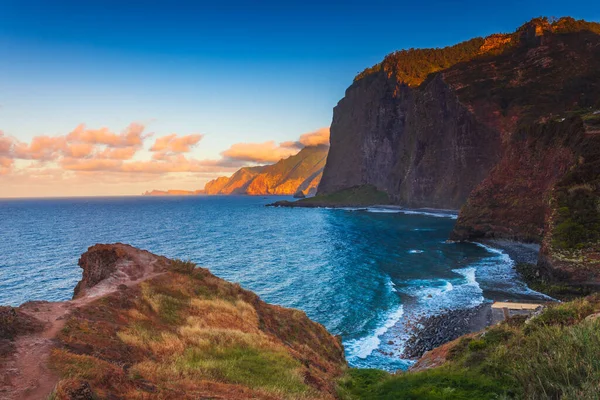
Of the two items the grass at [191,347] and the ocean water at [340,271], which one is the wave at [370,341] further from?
the grass at [191,347]

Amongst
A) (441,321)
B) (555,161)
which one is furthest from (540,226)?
(441,321)

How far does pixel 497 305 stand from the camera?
34188mm

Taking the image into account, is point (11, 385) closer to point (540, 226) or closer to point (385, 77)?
point (540, 226)

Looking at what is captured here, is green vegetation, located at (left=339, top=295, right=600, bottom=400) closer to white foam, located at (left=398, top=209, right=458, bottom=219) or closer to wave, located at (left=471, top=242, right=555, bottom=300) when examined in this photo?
wave, located at (left=471, top=242, right=555, bottom=300)

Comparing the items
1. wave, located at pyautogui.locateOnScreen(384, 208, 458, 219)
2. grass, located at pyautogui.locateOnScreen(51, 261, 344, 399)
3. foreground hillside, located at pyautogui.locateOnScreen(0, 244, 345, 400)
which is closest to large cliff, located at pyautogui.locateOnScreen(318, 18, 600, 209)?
wave, located at pyautogui.locateOnScreen(384, 208, 458, 219)

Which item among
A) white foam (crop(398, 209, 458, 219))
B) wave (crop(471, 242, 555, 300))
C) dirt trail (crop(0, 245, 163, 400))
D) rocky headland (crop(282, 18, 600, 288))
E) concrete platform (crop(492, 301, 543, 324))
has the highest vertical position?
rocky headland (crop(282, 18, 600, 288))

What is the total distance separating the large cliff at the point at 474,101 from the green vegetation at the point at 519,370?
74957 mm

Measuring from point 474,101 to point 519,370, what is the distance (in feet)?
389

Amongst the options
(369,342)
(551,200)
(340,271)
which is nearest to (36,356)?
(369,342)

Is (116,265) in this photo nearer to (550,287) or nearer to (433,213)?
(550,287)

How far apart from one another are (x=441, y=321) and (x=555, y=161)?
45.7 meters

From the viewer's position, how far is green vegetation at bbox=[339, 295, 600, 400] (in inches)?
337

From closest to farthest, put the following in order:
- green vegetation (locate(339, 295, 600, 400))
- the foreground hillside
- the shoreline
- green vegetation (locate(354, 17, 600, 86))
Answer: green vegetation (locate(339, 295, 600, 400))
the foreground hillside
the shoreline
green vegetation (locate(354, 17, 600, 86))

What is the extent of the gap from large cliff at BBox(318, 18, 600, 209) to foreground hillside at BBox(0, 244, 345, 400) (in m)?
78.7
